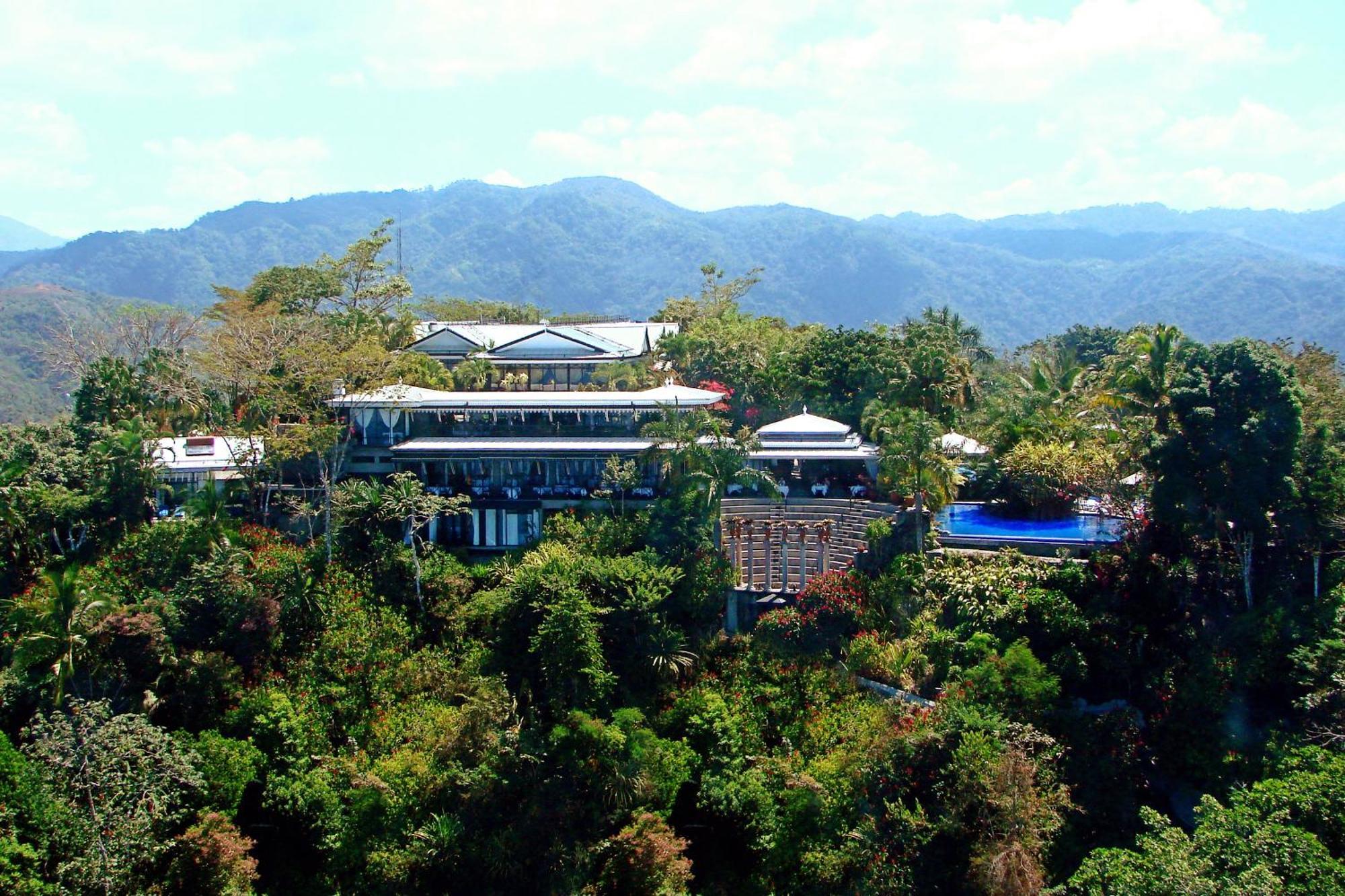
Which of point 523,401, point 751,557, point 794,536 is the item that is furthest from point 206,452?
point 794,536

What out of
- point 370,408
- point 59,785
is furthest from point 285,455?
point 59,785

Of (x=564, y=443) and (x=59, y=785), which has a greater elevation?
(x=564, y=443)

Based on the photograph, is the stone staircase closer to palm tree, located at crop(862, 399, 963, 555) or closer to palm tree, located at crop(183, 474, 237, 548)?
palm tree, located at crop(862, 399, 963, 555)

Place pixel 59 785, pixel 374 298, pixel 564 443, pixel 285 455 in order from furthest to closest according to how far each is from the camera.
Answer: pixel 374 298 → pixel 564 443 → pixel 285 455 → pixel 59 785

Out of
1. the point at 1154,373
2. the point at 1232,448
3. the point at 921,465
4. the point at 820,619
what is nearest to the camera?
the point at 1232,448

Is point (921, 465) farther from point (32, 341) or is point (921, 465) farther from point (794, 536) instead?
point (32, 341)

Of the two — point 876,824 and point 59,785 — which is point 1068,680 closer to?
point 876,824

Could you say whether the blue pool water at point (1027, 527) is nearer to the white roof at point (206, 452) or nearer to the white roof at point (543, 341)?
the white roof at point (543, 341)

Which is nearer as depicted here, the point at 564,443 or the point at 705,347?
the point at 564,443
